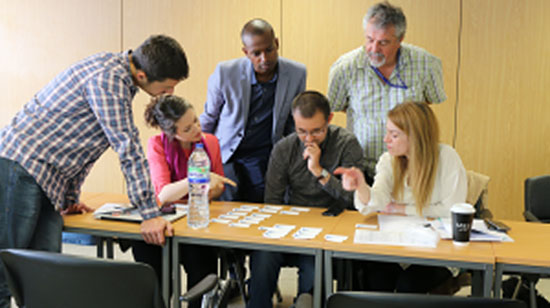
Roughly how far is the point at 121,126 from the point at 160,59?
0.97 ft

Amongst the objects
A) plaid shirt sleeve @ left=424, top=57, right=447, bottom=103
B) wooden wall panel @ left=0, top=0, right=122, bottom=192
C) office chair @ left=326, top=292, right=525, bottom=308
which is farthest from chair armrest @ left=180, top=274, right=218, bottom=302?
wooden wall panel @ left=0, top=0, right=122, bottom=192

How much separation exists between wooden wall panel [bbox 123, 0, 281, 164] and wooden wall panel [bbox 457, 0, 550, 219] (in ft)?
5.41

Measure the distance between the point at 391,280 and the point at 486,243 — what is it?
21.6 inches

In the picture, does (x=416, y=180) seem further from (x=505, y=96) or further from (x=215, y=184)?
(x=505, y=96)

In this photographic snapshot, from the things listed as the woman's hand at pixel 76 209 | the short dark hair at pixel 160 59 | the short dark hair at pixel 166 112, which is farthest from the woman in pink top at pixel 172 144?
the short dark hair at pixel 160 59

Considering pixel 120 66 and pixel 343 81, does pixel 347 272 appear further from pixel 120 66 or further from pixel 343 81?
pixel 120 66

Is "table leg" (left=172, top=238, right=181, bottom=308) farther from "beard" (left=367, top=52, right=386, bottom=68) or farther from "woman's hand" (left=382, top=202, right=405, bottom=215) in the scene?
"beard" (left=367, top=52, right=386, bottom=68)

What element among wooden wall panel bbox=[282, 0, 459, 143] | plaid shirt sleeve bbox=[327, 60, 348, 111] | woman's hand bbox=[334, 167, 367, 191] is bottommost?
woman's hand bbox=[334, 167, 367, 191]

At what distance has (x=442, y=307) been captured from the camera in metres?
1.03

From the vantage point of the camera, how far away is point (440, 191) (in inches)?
83.0

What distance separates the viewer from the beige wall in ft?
12.5

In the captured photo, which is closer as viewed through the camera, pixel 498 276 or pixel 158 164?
pixel 498 276

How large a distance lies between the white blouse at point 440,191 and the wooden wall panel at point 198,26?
233cm

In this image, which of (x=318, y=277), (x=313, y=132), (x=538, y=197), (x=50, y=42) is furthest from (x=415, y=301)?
(x=50, y=42)
